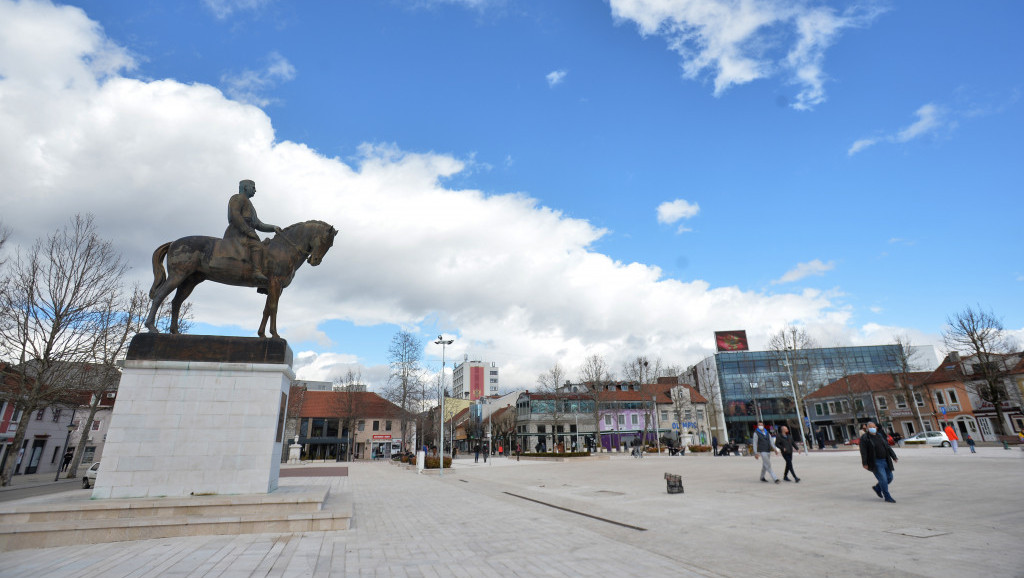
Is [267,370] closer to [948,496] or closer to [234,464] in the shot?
[234,464]

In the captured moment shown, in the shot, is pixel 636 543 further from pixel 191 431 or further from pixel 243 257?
pixel 243 257

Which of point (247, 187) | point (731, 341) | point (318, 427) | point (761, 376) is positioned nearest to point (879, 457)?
point (247, 187)

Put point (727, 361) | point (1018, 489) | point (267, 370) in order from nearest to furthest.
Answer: point (267, 370) < point (1018, 489) < point (727, 361)

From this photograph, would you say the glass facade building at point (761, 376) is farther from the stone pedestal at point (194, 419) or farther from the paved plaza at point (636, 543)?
the stone pedestal at point (194, 419)

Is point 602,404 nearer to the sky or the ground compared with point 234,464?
nearer to the sky

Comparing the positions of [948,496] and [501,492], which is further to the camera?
[501,492]

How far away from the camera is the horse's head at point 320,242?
445 inches

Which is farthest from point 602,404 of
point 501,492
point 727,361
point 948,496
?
point 948,496

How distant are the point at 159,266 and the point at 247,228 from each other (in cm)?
205

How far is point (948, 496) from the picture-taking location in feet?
34.7

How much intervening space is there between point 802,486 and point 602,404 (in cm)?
5863

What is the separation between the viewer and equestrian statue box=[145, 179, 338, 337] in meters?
10.2

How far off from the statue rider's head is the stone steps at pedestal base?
6616mm

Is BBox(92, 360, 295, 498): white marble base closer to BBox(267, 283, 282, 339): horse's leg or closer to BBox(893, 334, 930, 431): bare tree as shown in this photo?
BBox(267, 283, 282, 339): horse's leg
